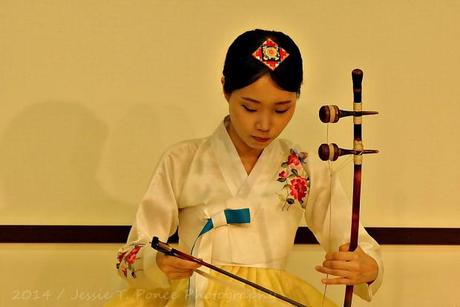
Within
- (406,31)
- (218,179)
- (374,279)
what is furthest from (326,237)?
(406,31)

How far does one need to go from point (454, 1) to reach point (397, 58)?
0.88 ft

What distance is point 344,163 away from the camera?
2.10 m

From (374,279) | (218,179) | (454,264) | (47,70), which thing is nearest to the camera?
(374,279)

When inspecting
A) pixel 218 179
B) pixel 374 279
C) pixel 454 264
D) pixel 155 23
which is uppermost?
pixel 155 23

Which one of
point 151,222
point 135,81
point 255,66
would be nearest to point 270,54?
point 255,66

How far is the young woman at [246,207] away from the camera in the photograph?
56.7 inches

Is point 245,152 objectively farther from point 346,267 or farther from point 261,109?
point 346,267

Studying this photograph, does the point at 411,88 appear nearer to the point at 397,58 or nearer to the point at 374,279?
the point at 397,58

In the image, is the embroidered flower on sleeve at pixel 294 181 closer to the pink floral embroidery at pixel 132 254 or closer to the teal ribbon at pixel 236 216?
the teal ribbon at pixel 236 216

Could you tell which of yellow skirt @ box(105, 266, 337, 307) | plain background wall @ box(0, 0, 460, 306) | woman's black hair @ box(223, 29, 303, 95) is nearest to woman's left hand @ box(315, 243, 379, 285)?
yellow skirt @ box(105, 266, 337, 307)

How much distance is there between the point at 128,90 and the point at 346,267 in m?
0.98

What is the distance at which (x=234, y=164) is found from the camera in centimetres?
159

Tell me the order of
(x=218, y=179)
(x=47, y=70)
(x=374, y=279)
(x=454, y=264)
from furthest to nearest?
(x=454, y=264), (x=47, y=70), (x=218, y=179), (x=374, y=279)

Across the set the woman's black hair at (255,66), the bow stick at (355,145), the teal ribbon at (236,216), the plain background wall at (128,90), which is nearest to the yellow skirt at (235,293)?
the teal ribbon at (236,216)
